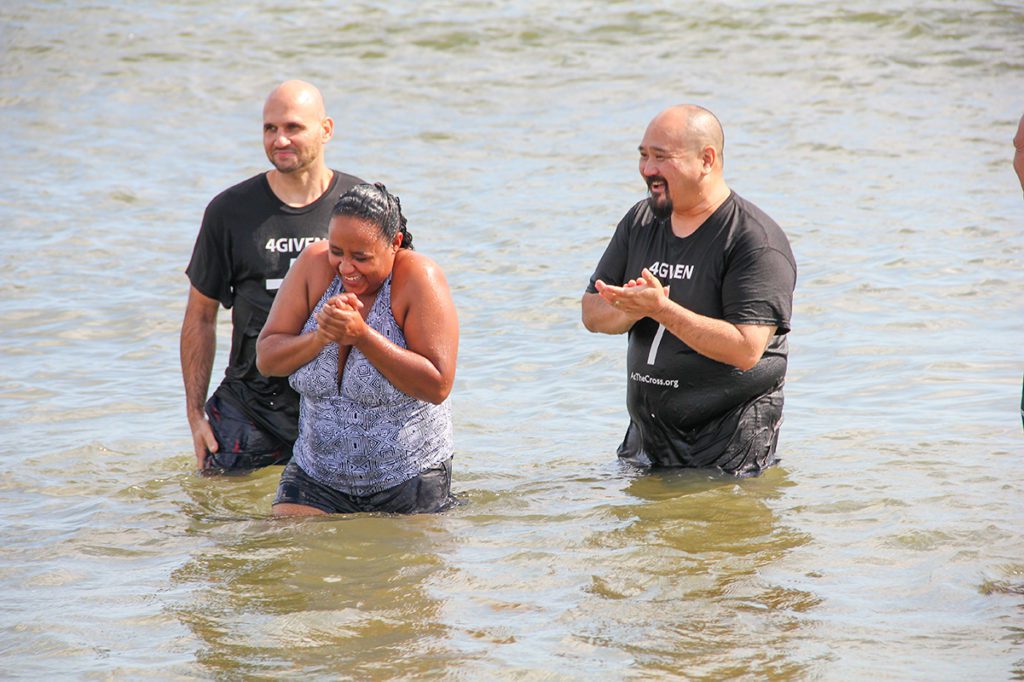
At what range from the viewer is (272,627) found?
16.2 feet

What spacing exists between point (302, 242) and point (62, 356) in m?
3.85

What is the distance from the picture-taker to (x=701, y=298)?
19.5ft

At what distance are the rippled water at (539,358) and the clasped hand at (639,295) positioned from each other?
102 cm

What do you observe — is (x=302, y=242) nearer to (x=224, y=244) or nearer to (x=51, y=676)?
(x=224, y=244)

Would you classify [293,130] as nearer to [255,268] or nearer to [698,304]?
[255,268]

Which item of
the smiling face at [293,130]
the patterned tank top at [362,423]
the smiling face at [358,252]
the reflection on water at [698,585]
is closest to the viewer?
the reflection on water at [698,585]

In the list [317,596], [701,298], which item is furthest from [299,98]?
[317,596]

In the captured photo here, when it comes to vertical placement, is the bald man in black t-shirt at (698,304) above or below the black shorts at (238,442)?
above

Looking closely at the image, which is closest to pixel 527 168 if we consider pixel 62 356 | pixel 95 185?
pixel 95 185

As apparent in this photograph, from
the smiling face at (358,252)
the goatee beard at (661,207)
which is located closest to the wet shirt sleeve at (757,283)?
the goatee beard at (661,207)

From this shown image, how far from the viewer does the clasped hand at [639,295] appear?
550cm

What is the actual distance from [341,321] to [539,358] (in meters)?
4.39

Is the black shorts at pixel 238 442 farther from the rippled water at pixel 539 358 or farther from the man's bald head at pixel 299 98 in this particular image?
the man's bald head at pixel 299 98

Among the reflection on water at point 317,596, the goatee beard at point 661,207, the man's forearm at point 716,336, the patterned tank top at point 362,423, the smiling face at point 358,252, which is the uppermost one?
the goatee beard at point 661,207
